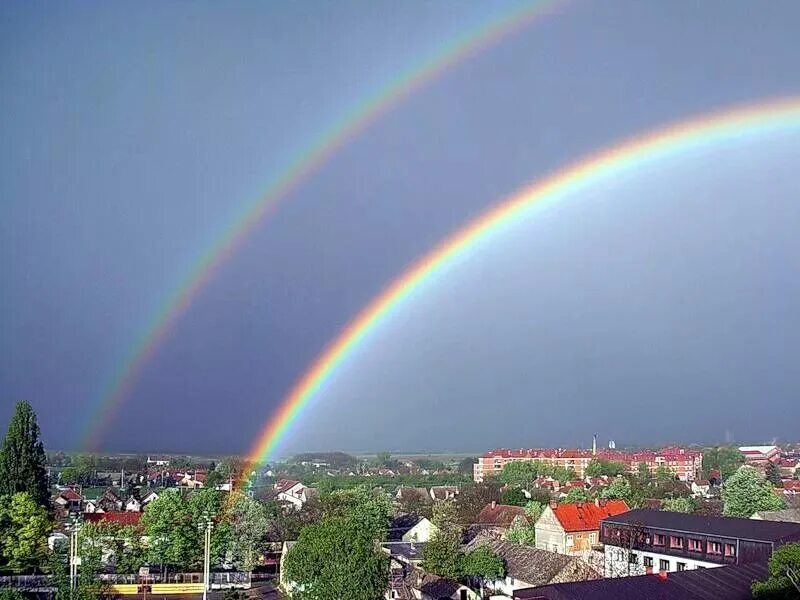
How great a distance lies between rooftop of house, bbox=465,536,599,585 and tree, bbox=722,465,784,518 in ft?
55.2

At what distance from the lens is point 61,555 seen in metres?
24.7

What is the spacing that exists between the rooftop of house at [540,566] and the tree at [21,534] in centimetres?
1395

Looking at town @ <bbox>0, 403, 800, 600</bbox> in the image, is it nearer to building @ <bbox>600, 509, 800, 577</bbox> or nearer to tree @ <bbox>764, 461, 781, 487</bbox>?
building @ <bbox>600, 509, 800, 577</bbox>

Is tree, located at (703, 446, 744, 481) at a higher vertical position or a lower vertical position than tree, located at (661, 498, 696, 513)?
lower

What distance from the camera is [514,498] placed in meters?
47.8

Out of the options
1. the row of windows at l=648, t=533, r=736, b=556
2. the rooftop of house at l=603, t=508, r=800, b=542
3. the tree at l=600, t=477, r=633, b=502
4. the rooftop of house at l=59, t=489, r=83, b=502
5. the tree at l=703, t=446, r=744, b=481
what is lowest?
the tree at l=703, t=446, r=744, b=481

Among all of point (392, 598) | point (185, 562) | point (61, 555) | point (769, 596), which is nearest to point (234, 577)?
point (185, 562)

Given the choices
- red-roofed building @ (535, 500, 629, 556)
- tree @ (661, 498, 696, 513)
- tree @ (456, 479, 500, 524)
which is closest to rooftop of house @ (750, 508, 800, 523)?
red-roofed building @ (535, 500, 629, 556)

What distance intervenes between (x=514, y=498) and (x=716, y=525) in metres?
22.6

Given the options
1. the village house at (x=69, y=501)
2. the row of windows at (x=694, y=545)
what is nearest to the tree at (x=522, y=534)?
the row of windows at (x=694, y=545)

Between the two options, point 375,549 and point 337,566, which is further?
point 375,549

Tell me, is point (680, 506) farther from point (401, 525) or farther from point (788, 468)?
point (788, 468)

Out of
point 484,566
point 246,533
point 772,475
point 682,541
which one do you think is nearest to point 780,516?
point 682,541

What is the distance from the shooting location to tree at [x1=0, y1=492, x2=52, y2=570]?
990 inches
